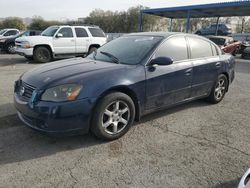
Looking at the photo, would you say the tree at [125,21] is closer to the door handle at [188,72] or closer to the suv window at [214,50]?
the suv window at [214,50]

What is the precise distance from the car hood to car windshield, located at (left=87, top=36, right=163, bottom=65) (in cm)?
26

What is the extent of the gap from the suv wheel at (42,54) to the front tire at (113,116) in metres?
9.33

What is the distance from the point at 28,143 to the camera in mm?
3633

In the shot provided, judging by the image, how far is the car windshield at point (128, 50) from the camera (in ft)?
13.8

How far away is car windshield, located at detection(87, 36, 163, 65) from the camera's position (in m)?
4.21

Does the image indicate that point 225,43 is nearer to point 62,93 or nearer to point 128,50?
point 128,50

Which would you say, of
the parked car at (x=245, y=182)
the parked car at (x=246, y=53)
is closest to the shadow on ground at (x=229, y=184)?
the parked car at (x=245, y=182)

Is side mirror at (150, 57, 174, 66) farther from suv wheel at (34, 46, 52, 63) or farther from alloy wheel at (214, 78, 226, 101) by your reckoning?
suv wheel at (34, 46, 52, 63)

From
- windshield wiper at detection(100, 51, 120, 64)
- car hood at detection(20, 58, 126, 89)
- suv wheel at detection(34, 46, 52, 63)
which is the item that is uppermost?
windshield wiper at detection(100, 51, 120, 64)

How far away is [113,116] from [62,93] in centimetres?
83

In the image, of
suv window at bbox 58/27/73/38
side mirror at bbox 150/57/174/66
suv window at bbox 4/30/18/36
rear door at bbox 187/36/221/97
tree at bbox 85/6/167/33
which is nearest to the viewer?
side mirror at bbox 150/57/174/66

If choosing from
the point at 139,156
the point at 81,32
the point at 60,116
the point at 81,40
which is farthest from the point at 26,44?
the point at 139,156

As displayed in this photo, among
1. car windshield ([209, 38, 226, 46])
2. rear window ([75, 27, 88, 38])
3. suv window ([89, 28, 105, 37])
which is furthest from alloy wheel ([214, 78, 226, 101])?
car windshield ([209, 38, 226, 46])

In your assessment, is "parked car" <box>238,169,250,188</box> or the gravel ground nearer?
"parked car" <box>238,169,250,188</box>
